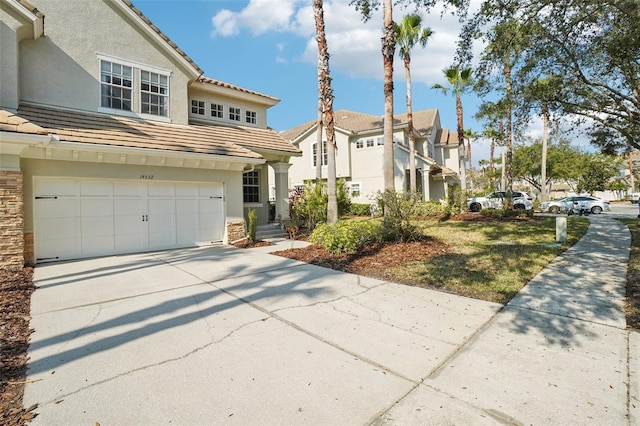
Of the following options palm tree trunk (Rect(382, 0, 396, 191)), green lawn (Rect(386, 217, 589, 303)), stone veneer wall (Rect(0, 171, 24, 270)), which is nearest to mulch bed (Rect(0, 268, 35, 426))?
stone veneer wall (Rect(0, 171, 24, 270))

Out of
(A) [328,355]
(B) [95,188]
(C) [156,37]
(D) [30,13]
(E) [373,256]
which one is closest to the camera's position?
(A) [328,355]

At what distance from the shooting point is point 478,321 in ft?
15.1

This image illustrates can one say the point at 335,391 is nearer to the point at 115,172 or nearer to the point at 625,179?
the point at 115,172

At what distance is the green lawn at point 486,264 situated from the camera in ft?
20.2

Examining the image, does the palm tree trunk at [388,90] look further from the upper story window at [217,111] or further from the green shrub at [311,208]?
the upper story window at [217,111]

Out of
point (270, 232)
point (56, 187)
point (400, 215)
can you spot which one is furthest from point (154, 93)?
point (400, 215)

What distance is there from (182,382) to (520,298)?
5304 millimetres

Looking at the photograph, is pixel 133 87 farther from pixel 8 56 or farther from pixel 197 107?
pixel 8 56

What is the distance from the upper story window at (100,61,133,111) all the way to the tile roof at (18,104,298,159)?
58 centimetres

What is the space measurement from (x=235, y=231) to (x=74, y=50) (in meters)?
7.82

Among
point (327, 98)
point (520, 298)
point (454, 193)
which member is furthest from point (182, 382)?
point (454, 193)

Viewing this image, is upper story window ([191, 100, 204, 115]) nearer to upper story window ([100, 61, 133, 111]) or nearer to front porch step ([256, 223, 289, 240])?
upper story window ([100, 61, 133, 111])

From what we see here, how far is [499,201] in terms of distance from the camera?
1042 inches

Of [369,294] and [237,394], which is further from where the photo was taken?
[369,294]
